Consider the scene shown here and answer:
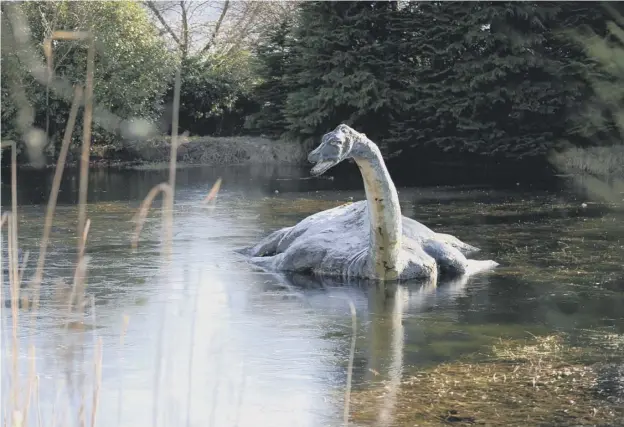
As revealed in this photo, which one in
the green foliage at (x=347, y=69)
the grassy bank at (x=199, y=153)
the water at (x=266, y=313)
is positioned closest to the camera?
the water at (x=266, y=313)

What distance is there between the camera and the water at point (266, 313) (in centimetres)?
673

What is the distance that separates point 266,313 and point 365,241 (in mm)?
2278

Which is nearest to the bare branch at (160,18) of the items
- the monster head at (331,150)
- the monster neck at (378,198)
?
the monster neck at (378,198)

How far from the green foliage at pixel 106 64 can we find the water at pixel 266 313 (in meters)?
11.2

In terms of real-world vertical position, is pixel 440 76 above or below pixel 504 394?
above

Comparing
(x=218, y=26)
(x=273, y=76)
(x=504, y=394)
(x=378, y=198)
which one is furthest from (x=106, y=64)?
(x=504, y=394)

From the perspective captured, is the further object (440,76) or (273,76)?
(273,76)

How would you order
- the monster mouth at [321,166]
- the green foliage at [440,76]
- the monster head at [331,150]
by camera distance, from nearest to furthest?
the monster mouth at [321,166] < the monster head at [331,150] < the green foliage at [440,76]

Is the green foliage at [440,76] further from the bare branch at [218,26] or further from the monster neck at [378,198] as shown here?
the monster neck at [378,198]

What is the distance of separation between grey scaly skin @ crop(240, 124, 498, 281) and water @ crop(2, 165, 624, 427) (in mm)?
Result: 358

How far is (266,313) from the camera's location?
9.84m

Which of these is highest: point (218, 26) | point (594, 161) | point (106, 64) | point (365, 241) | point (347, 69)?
point (218, 26)

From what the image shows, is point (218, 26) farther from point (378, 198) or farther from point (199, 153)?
point (378, 198)

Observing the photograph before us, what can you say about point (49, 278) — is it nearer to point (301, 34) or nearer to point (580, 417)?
point (580, 417)
